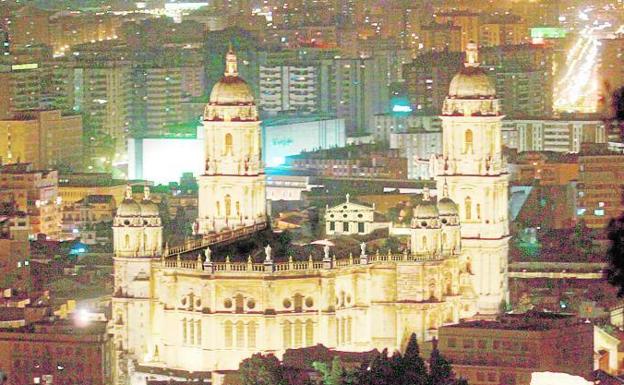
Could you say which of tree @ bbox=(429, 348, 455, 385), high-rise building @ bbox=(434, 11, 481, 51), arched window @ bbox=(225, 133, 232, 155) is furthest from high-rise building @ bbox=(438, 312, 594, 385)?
high-rise building @ bbox=(434, 11, 481, 51)

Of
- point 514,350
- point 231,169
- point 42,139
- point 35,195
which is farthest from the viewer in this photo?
point 42,139

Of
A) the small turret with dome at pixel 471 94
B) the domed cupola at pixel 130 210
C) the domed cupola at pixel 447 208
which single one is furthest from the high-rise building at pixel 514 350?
the small turret with dome at pixel 471 94

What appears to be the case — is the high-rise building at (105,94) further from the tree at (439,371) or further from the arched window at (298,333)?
the tree at (439,371)

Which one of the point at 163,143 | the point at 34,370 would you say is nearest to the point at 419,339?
the point at 34,370

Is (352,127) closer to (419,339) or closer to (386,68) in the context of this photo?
(386,68)

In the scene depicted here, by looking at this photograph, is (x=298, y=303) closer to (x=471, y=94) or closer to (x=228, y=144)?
(x=228, y=144)

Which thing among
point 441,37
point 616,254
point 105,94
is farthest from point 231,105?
point 441,37

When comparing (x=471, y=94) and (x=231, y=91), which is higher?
(x=231, y=91)

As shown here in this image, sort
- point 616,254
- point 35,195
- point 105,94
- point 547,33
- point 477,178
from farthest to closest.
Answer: point 547,33 < point 105,94 < point 35,195 < point 477,178 < point 616,254
